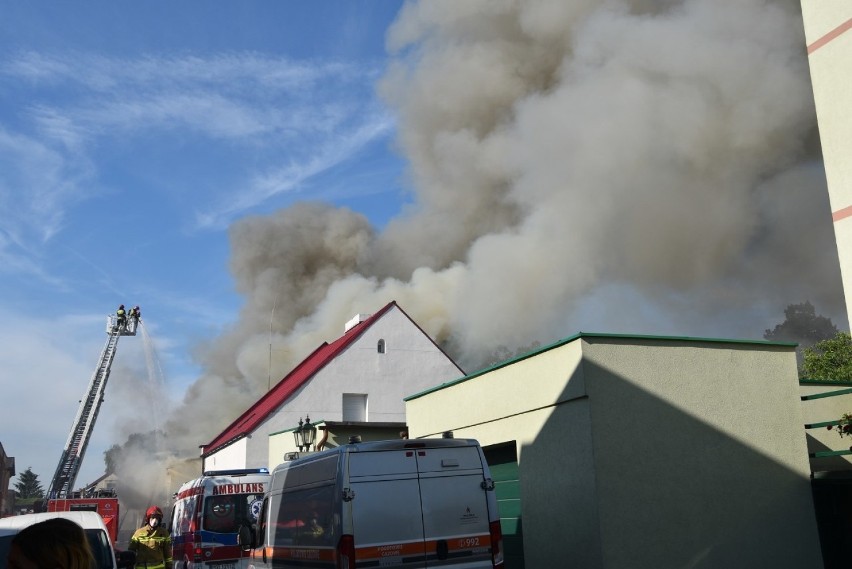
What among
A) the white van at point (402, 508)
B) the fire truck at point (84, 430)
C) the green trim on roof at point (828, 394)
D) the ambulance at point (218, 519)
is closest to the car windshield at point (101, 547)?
the white van at point (402, 508)

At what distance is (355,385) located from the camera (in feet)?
83.5

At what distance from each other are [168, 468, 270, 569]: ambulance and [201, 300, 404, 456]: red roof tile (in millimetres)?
10368

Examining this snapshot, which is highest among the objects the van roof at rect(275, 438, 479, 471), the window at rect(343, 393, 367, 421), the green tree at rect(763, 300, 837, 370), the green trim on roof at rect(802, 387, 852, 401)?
the green tree at rect(763, 300, 837, 370)

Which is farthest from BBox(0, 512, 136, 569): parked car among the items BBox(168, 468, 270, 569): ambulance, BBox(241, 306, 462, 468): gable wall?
BBox(241, 306, 462, 468): gable wall

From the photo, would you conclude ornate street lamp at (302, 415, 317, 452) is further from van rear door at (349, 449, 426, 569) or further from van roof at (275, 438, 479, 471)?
van rear door at (349, 449, 426, 569)

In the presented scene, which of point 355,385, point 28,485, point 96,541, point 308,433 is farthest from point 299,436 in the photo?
point 28,485

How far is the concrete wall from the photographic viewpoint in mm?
9633

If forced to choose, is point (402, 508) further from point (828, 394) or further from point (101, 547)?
point (828, 394)

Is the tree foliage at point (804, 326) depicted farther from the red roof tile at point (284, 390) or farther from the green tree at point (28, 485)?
the green tree at point (28, 485)

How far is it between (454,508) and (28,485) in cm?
13328

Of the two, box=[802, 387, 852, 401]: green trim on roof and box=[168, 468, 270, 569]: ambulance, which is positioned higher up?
box=[802, 387, 852, 401]: green trim on roof

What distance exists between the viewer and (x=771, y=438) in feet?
34.0

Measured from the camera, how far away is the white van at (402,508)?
7.07 meters

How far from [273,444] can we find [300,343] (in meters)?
16.5
